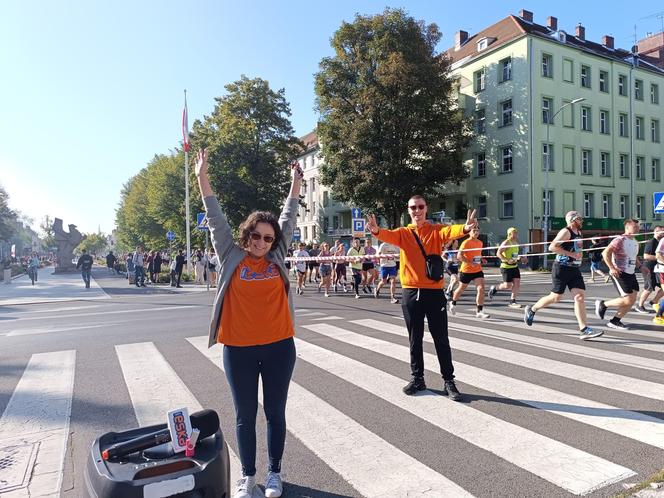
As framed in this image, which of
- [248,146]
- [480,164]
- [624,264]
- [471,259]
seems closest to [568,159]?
[480,164]

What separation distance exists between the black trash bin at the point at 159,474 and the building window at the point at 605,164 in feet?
139

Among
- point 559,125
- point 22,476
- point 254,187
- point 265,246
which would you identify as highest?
point 559,125

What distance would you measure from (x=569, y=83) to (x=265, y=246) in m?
39.8

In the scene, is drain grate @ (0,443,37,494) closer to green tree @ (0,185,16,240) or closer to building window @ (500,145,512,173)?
building window @ (500,145,512,173)

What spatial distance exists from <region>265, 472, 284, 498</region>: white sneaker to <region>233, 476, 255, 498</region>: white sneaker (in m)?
0.09

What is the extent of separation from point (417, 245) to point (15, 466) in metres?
3.75

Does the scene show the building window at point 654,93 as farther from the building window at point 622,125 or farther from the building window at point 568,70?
the building window at point 568,70

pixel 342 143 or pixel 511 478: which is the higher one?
pixel 342 143

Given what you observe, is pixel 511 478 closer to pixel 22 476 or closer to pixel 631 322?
pixel 22 476

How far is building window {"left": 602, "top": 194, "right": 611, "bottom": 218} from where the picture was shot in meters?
38.0

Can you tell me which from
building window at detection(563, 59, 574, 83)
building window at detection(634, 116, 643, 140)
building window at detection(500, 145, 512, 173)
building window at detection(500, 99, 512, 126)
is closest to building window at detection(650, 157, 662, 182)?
building window at detection(634, 116, 643, 140)

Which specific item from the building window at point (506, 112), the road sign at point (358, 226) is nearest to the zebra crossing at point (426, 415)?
the road sign at point (358, 226)

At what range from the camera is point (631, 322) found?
8969 millimetres

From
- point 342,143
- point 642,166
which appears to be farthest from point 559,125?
point 342,143
